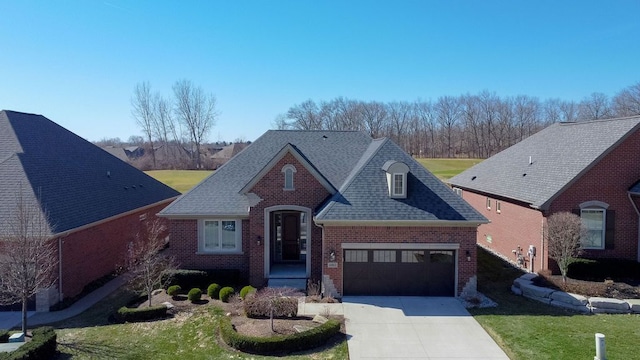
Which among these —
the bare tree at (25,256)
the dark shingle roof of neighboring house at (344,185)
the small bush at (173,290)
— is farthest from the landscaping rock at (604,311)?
the bare tree at (25,256)

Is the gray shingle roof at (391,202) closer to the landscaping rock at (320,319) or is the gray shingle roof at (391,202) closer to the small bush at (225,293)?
the landscaping rock at (320,319)

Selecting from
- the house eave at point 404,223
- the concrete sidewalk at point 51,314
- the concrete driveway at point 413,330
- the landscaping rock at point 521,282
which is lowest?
the concrete sidewalk at point 51,314

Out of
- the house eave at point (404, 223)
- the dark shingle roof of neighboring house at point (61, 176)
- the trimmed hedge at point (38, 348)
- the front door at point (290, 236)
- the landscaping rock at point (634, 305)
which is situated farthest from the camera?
the front door at point (290, 236)

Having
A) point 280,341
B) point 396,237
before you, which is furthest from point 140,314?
point 396,237

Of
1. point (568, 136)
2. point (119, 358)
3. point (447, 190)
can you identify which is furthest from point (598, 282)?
point (119, 358)

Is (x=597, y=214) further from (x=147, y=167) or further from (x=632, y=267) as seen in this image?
(x=147, y=167)

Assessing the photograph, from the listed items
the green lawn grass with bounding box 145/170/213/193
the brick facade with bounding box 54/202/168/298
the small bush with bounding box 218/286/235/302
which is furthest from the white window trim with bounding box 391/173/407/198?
the green lawn grass with bounding box 145/170/213/193
